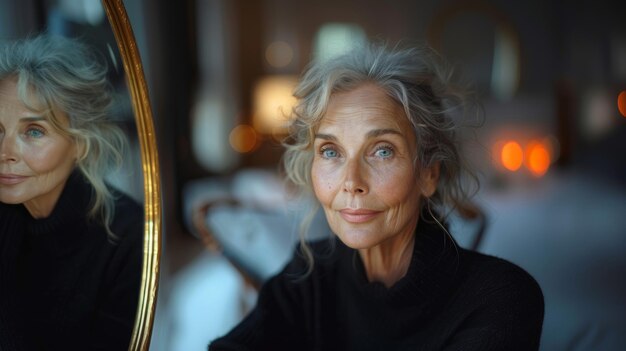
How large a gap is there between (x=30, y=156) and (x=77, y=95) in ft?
0.29

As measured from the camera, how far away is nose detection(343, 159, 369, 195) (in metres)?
0.64

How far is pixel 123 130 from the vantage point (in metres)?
0.72

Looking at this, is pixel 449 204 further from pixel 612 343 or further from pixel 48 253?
pixel 48 253

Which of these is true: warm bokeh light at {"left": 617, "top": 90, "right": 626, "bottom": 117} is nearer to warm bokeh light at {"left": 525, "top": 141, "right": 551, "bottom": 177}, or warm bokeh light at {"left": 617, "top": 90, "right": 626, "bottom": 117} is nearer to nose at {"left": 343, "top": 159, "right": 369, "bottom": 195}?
warm bokeh light at {"left": 525, "top": 141, "right": 551, "bottom": 177}

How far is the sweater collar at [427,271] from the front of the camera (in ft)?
2.21

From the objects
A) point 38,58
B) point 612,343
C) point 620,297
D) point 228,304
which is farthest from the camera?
point 228,304

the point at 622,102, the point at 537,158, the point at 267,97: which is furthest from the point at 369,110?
the point at 267,97

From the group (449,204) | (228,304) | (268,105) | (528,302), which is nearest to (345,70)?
(449,204)

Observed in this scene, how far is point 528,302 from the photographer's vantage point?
647 millimetres

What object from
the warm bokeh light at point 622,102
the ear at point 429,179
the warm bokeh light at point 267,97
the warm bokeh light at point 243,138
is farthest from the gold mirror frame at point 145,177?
the warm bokeh light at point 267,97

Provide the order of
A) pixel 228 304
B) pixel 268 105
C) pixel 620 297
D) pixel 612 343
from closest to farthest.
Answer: pixel 612 343 < pixel 620 297 < pixel 228 304 < pixel 268 105

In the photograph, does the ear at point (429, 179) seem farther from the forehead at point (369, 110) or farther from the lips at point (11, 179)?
the lips at point (11, 179)

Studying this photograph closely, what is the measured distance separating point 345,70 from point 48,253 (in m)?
0.41

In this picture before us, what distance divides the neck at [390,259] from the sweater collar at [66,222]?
1.16ft
